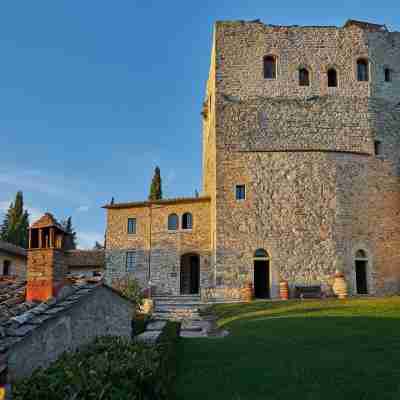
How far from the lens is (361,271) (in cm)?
2466

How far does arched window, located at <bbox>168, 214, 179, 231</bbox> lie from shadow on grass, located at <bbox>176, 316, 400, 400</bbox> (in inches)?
573

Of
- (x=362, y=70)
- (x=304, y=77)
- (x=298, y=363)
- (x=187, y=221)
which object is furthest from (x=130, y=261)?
(x=298, y=363)

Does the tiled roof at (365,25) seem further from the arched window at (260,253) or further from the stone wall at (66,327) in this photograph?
the stone wall at (66,327)

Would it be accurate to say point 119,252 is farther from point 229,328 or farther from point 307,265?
point 229,328

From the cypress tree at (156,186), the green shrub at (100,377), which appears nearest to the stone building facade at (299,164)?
the cypress tree at (156,186)

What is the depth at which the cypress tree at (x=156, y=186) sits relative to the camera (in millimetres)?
41531

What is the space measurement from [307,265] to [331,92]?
32.4 ft

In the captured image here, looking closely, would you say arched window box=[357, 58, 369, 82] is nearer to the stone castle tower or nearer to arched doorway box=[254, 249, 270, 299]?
the stone castle tower

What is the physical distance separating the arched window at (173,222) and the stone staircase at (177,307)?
4.30 meters

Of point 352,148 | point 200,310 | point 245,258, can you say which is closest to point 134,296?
point 200,310

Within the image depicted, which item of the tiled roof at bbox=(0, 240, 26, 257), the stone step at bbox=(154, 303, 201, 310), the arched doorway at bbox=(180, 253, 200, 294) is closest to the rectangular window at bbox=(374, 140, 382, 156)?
the arched doorway at bbox=(180, 253, 200, 294)

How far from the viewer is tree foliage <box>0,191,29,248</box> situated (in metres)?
47.2

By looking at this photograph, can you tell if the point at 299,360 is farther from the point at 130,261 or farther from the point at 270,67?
the point at 270,67

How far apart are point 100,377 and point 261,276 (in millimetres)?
20181
